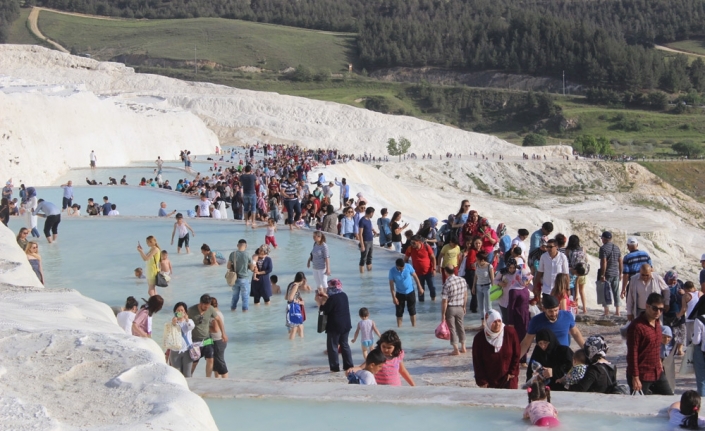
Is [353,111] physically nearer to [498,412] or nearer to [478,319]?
[478,319]

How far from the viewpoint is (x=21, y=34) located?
447 feet

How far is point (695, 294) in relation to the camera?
370 inches

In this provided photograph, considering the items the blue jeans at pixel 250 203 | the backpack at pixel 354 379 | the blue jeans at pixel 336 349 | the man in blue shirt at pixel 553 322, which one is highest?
the blue jeans at pixel 250 203

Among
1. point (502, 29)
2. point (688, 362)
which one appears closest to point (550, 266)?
point (688, 362)

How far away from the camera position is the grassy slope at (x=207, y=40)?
128m

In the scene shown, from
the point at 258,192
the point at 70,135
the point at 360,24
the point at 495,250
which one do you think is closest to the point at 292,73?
the point at 360,24

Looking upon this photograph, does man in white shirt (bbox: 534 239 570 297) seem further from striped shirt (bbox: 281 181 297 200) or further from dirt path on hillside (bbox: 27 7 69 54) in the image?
dirt path on hillside (bbox: 27 7 69 54)

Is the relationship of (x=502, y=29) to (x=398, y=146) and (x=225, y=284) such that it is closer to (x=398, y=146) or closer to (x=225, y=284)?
(x=398, y=146)

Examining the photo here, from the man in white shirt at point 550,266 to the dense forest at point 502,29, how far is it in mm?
99888

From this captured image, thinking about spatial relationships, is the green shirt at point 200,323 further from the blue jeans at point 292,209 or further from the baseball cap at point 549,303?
the blue jeans at point 292,209

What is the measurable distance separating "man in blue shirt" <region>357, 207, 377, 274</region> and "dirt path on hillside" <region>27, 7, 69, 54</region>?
122 meters

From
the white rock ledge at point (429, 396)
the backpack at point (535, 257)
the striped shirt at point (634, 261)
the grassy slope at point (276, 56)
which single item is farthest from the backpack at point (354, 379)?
the grassy slope at point (276, 56)

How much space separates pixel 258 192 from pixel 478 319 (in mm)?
9169

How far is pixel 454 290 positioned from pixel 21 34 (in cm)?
13738
